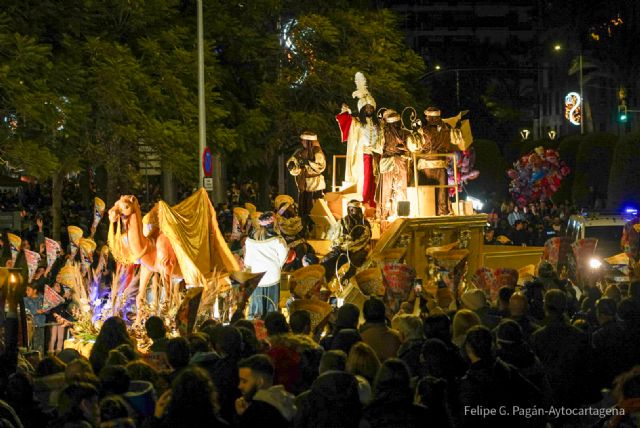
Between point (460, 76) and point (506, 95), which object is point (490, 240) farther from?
point (506, 95)

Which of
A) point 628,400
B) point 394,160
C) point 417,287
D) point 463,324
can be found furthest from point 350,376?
point 394,160

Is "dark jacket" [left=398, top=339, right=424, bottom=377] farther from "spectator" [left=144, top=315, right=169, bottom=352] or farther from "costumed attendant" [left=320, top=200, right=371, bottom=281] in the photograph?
"costumed attendant" [left=320, top=200, right=371, bottom=281]

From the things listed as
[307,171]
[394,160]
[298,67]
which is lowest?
[307,171]

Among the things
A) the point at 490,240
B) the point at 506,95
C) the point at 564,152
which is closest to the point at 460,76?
the point at 506,95

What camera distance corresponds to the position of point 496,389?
7445mm

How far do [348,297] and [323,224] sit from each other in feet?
14.3

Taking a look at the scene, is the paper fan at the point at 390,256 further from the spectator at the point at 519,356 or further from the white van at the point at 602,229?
the spectator at the point at 519,356

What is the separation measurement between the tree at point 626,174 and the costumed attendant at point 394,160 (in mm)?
16760

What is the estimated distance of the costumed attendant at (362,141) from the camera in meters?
21.9

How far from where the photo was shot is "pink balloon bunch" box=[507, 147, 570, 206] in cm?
4003

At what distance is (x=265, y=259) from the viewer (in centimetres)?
1698

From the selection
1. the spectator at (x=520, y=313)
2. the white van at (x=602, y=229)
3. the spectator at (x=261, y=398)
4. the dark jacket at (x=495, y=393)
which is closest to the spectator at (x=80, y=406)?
the spectator at (x=261, y=398)

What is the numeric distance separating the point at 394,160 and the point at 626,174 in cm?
1794

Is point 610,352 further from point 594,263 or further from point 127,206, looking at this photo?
point 127,206
